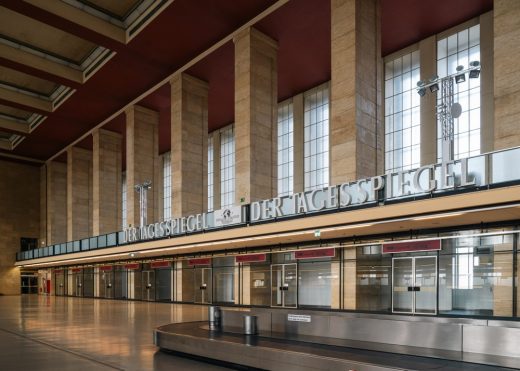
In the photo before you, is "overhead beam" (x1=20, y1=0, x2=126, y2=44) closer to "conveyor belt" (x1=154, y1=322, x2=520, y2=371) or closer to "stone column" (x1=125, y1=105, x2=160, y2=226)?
"stone column" (x1=125, y1=105, x2=160, y2=226)

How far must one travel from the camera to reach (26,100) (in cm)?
3262

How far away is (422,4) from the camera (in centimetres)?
1930

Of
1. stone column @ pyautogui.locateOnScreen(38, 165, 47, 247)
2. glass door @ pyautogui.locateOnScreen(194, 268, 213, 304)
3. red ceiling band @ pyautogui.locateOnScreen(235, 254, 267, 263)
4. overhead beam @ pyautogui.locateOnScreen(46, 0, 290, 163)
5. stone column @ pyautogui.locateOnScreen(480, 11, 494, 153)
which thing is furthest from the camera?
stone column @ pyautogui.locateOnScreen(38, 165, 47, 247)

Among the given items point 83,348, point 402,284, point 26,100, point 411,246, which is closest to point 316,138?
point 402,284

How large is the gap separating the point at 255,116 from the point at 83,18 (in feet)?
30.7

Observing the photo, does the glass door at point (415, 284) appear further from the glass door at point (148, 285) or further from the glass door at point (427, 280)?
the glass door at point (148, 285)

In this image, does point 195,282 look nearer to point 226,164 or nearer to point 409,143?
point 226,164

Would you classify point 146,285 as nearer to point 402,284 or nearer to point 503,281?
point 402,284

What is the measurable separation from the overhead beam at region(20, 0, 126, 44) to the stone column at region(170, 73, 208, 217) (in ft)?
14.1

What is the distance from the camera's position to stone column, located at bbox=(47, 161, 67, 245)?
4644 cm

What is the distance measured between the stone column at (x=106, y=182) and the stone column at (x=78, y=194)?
17.2 ft

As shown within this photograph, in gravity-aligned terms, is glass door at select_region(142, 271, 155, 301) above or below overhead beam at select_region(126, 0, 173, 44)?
below

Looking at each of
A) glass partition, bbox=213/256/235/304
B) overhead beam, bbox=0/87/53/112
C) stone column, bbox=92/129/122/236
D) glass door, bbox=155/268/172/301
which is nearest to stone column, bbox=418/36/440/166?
glass partition, bbox=213/256/235/304

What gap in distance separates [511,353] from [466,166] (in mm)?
6167
